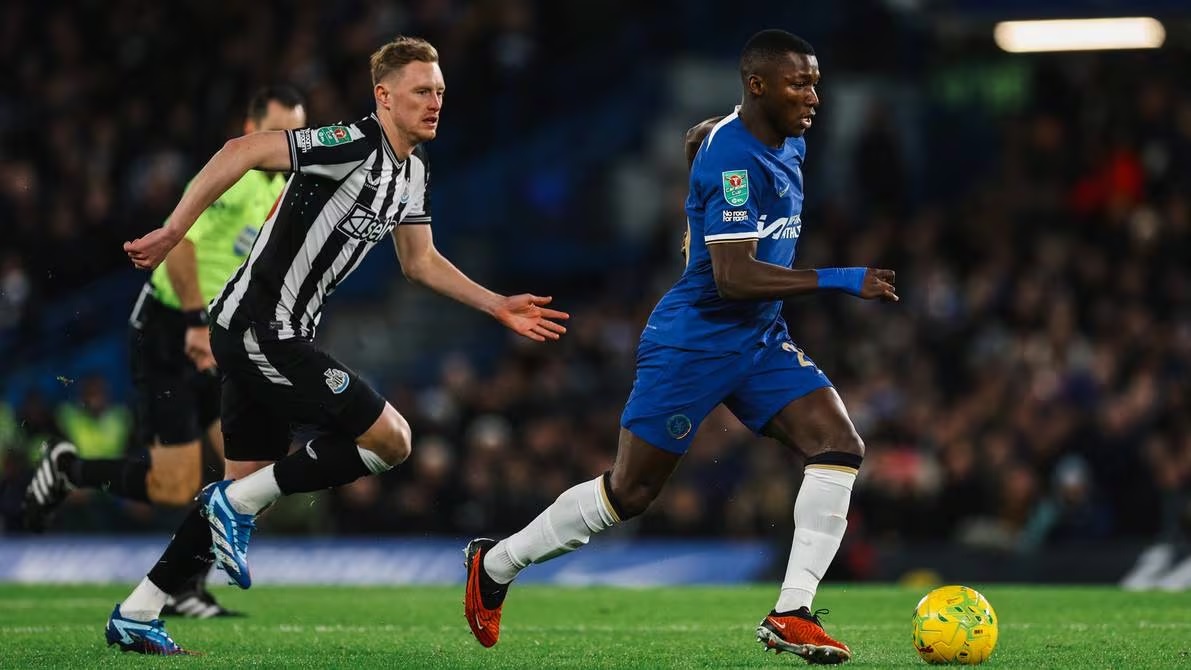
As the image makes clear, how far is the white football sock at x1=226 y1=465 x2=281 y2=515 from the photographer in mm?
7488

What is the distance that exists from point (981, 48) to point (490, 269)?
20.4 ft

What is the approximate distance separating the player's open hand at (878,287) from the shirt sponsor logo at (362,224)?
2061 mm

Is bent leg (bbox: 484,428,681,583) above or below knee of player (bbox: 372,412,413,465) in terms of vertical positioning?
below

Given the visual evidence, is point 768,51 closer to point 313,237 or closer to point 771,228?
point 771,228

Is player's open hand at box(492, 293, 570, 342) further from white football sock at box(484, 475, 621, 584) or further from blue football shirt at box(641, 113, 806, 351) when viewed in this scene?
white football sock at box(484, 475, 621, 584)

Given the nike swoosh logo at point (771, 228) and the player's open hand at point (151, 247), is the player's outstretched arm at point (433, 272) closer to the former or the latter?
the nike swoosh logo at point (771, 228)

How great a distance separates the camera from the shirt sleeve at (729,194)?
7.12m

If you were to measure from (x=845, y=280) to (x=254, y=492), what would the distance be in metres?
2.54

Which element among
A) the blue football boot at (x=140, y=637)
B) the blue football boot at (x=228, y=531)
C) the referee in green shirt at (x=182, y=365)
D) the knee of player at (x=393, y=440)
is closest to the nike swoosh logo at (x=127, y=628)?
the blue football boot at (x=140, y=637)

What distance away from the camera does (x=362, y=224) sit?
7.58 metres

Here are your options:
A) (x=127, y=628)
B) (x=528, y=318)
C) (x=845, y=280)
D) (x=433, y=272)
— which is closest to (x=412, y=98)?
(x=433, y=272)

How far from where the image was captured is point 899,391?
17.3m

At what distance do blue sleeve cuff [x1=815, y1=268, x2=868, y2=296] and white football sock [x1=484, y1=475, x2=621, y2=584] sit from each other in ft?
4.20

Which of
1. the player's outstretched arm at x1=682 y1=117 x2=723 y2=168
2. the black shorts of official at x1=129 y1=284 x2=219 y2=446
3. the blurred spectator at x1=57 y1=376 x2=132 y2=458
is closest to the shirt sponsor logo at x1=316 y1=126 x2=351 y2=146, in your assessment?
the player's outstretched arm at x1=682 y1=117 x2=723 y2=168
